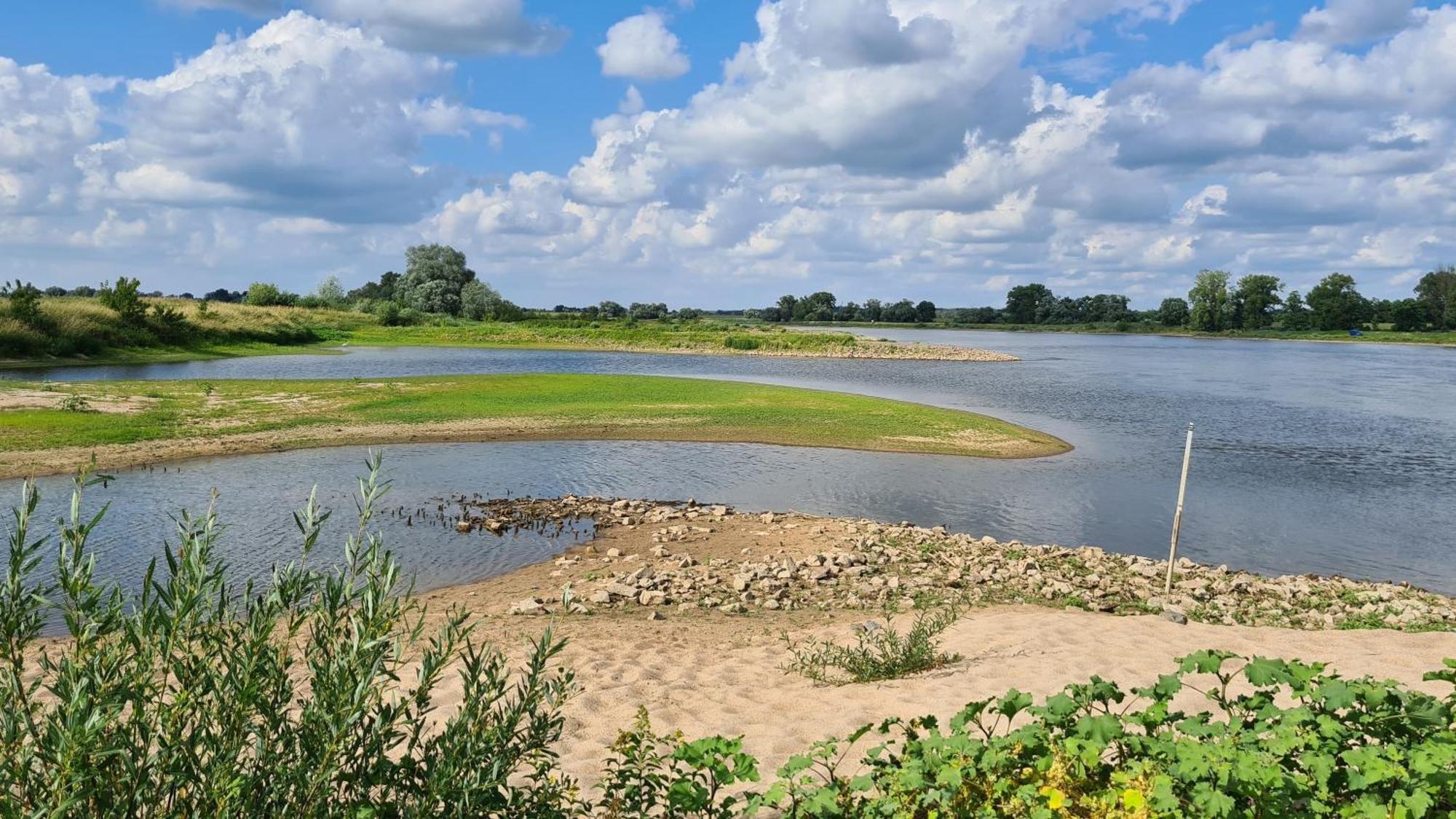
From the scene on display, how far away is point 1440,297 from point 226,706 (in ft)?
709

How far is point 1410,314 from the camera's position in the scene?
171 meters

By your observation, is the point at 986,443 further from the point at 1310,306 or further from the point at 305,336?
the point at 1310,306

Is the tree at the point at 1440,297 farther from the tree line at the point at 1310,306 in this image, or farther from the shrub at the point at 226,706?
the shrub at the point at 226,706

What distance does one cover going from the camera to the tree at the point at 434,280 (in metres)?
132

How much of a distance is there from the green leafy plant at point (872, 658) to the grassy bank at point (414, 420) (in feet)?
65.5

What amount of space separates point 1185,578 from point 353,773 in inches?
579

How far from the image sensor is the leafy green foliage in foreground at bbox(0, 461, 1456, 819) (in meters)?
3.37

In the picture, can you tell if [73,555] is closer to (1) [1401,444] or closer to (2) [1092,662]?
(2) [1092,662]

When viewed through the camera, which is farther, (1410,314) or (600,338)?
(1410,314)

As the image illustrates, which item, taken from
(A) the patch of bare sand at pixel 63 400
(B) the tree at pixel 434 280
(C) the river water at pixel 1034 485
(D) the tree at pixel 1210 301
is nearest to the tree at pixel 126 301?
(C) the river water at pixel 1034 485

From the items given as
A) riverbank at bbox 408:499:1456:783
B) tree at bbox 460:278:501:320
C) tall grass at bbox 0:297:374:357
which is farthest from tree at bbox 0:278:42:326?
tree at bbox 460:278:501:320

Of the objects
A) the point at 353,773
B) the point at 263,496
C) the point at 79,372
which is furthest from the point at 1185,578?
the point at 79,372

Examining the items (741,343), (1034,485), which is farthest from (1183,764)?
(741,343)

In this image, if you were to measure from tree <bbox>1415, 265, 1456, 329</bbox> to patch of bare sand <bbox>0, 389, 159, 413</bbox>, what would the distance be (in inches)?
7850
